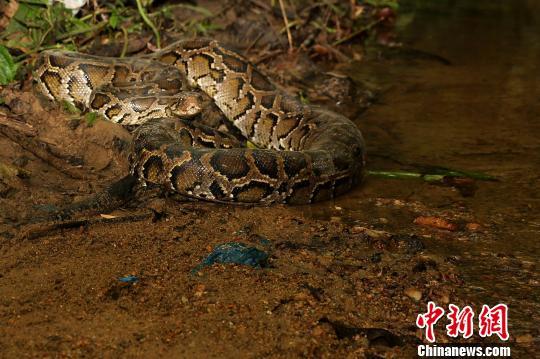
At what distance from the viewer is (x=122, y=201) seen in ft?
22.8

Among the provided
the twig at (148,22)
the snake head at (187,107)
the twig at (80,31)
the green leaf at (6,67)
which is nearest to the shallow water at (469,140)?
the snake head at (187,107)

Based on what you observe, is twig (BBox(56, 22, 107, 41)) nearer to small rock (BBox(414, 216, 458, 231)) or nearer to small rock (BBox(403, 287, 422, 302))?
small rock (BBox(414, 216, 458, 231))

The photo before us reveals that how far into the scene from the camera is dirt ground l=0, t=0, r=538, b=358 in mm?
4840

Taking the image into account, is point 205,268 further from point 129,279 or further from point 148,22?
point 148,22

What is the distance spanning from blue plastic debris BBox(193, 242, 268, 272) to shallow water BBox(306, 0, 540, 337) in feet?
4.79

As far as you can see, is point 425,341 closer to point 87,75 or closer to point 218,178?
point 218,178

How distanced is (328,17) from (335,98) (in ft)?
10.4

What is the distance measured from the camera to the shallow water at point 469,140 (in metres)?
6.30

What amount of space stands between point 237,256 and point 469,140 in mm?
4725

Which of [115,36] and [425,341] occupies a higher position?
[115,36]

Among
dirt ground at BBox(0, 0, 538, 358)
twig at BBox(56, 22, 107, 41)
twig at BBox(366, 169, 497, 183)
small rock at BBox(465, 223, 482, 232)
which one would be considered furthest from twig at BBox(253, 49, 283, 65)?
small rock at BBox(465, 223, 482, 232)

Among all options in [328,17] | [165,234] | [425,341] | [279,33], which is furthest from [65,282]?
[328,17]

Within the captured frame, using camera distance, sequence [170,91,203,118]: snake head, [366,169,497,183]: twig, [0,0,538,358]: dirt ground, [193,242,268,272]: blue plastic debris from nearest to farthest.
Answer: [0,0,538,358]: dirt ground → [193,242,268,272]: blue plastic debris → [366,169,497,183]: twig → [170,91,203,118]: snake head

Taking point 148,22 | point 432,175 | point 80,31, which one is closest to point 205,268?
point 432,175
